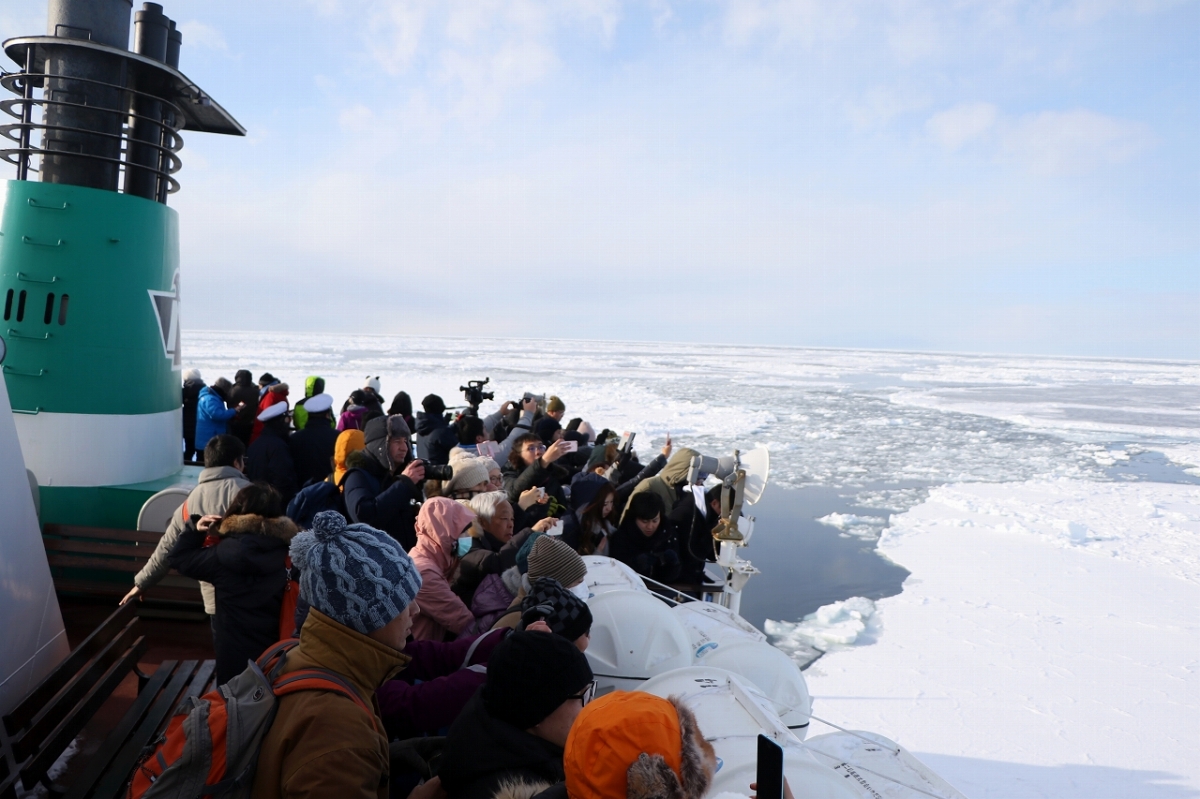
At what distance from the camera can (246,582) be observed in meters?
2.78

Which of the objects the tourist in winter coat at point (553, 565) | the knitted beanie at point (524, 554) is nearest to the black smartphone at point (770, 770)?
the tourist in winter coat at point (553, 565)

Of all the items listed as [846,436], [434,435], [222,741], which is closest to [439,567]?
[222,741]

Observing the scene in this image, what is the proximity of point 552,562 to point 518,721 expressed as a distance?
109 cm

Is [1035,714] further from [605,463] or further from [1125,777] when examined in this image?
[605,463]

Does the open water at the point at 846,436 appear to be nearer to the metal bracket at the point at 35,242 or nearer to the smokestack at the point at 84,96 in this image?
the metal bracket at the point at 35,242

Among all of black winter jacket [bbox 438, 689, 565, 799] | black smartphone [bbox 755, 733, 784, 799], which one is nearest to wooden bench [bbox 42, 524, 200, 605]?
black winter jacket [bbox 438, 689, 565, 799]

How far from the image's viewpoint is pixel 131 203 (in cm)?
481

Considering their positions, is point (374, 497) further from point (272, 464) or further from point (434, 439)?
point (434, 439)

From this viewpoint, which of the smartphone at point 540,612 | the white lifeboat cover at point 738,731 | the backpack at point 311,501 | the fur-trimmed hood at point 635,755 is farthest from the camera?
the backpack at point 311,501

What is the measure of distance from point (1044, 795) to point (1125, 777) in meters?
0.69

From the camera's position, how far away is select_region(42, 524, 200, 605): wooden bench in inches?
174

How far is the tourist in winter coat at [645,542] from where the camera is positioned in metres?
4.75

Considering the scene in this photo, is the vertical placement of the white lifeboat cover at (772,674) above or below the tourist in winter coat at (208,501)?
below

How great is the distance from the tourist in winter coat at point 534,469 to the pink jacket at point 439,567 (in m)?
1.50
